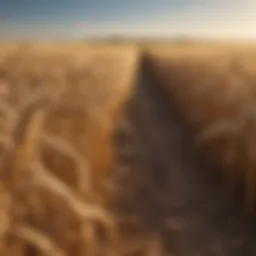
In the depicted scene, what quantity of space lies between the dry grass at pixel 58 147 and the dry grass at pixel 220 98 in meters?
0.09

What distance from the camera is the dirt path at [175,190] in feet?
2.38

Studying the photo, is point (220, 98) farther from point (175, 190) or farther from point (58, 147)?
point (58, 147)

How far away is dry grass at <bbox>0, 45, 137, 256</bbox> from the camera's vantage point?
2.30 feet

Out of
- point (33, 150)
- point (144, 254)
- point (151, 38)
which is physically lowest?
point (144, 254)

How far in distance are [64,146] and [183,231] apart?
0.72 feet

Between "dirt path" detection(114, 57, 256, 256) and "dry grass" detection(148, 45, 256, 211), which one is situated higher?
"dry grass" detection(148, 45, 256, 211)

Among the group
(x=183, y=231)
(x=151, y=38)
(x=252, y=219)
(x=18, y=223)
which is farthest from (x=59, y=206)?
(x=151, y=38)

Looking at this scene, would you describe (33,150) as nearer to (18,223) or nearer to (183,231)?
(18,223)

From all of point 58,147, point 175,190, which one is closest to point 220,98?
point 175,190

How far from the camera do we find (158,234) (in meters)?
0.72

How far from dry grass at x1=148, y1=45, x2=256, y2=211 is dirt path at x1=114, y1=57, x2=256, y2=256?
0.09 ft

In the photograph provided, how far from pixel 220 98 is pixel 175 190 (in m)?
0.18

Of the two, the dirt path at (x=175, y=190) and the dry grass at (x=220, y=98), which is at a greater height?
the dry grass at (x=220, y=98)

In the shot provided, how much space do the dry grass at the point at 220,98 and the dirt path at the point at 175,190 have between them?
3 cm
